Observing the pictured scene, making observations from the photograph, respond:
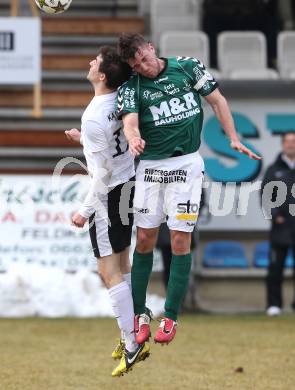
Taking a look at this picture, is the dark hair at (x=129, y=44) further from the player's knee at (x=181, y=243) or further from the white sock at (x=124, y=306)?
the white sock at (x=124, y=306)

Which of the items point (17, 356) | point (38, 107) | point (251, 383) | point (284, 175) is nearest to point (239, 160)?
point (284, 175)

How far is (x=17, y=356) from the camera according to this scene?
11.7 meters

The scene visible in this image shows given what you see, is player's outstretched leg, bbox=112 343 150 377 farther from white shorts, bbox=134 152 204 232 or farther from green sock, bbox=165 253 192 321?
white shorts, bbox=134 152 204 232

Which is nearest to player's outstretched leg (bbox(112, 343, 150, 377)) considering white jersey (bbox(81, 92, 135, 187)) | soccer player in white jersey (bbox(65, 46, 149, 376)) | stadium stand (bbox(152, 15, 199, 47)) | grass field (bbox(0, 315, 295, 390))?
soccer player in white jersey (bbox(65, 46, 149, 376))

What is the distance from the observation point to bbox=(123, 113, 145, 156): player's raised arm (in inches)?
336

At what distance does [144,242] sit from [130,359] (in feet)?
3.01

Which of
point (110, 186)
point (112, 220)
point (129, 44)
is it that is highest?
point (129, 44)

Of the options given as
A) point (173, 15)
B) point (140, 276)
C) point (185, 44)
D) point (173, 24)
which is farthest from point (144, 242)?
point (173, 15)

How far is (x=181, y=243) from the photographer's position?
9383mm

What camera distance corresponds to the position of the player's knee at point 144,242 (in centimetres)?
945

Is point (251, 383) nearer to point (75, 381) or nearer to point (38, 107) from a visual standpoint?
point (75, 381)

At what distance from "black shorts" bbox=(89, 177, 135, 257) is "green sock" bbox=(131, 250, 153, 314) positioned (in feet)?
0.68

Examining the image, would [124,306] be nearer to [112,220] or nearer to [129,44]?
[112,220]

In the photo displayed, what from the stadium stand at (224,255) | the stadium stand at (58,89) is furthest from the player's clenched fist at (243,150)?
the stadium stand at (58,89)
